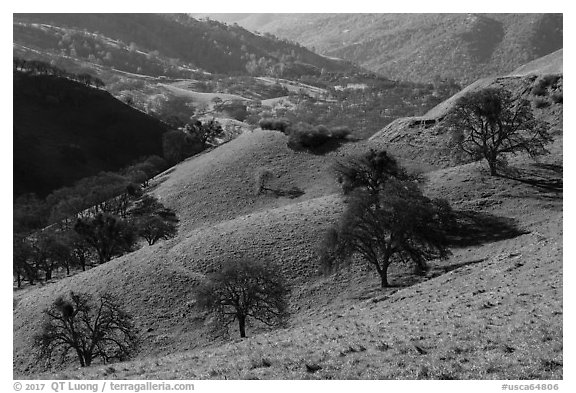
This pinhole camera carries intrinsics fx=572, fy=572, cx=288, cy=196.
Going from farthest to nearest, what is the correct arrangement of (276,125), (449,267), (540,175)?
(276,125)
(540,175)
(449,267)

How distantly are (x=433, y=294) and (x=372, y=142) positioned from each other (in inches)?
2455

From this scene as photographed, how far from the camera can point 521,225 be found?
1892 inches

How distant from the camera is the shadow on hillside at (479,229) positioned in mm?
46688

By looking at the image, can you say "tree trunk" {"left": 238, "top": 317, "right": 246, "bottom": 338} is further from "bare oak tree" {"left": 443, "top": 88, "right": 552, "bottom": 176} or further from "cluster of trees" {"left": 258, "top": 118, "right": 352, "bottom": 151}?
"cluster of trees" {"left": 258, "top": 118, "right": 352, "bottom": 151}

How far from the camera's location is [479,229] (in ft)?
161

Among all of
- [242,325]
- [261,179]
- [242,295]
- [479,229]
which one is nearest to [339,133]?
[261,179]

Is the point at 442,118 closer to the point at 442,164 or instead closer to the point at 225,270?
the point at 442,164

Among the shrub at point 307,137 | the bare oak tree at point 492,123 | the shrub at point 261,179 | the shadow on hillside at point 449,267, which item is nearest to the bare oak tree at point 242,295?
the shadow on hillside at point 449,267

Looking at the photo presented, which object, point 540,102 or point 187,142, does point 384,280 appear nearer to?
point 540,102

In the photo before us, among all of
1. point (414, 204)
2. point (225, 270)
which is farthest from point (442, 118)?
point (225, 270)

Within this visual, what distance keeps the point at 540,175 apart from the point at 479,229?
13838 mm

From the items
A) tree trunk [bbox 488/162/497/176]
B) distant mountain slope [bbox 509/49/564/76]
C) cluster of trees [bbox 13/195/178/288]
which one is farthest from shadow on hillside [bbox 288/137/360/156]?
tree trunk [bbox 488/162/497/176]

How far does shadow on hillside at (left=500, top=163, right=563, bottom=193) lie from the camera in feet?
182

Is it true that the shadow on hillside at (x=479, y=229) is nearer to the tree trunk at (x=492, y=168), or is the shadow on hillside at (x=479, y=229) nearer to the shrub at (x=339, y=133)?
the tree trunk at (x=492, y=168)
